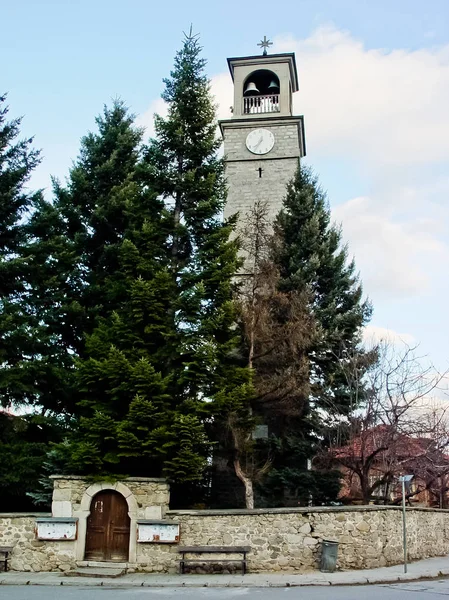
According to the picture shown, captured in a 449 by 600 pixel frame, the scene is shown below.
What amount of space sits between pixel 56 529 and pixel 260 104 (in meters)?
21.2

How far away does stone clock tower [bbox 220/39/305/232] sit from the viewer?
26.6m

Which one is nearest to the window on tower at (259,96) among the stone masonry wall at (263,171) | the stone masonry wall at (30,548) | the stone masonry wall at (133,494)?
the stone masonry wall at (263,171)

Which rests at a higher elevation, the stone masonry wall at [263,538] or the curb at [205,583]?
the stone masonry wall at [263,538]

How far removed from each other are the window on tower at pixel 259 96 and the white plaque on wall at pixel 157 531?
65.9 feet

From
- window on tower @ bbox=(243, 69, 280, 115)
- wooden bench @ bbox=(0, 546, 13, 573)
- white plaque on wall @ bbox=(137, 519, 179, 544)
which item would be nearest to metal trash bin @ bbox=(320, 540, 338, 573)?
white plaque on wall @ bbox=(137, 519, 179, 544)

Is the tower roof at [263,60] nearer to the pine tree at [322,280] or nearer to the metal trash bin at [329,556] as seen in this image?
the pine tree at [322,280]

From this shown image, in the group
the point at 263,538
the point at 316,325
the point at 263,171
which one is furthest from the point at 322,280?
the point at 263,538

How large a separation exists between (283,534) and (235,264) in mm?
7713

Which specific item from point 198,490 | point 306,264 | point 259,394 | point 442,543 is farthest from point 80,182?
point 442,543

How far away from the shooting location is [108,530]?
14.8 m

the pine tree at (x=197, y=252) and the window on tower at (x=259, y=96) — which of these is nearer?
the pine tree at (x=197, y=252)

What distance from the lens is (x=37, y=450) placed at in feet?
56.1

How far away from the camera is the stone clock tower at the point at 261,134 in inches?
1049

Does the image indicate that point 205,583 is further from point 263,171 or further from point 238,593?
point 263,171
